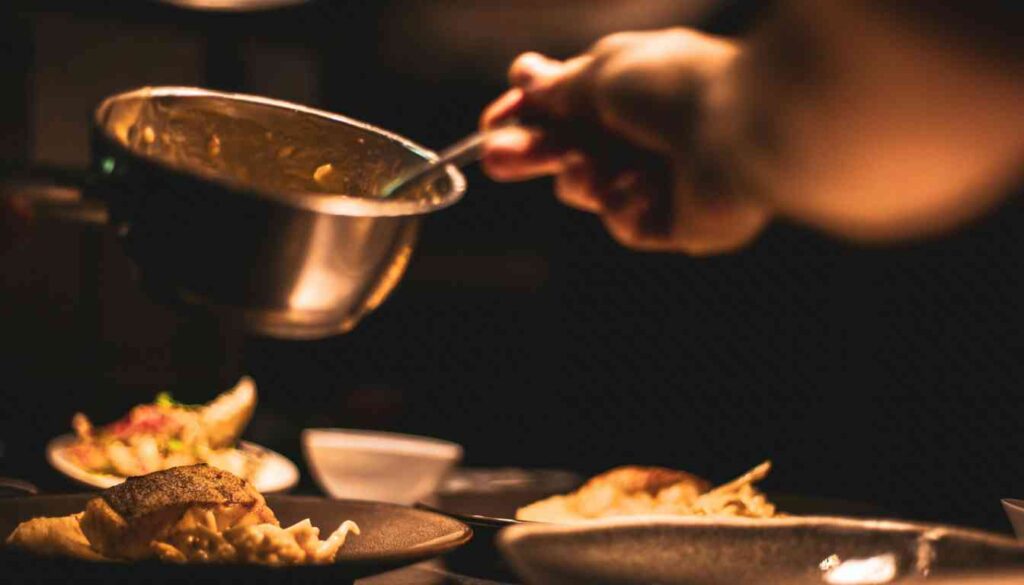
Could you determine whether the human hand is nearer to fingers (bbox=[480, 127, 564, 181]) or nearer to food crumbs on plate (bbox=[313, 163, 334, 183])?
fingers (bbox=[480, 127, 564, 181])

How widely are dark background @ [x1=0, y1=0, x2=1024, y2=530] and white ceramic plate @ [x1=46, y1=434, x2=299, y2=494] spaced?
51mm

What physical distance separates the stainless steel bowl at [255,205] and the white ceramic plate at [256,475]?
0.61 metres

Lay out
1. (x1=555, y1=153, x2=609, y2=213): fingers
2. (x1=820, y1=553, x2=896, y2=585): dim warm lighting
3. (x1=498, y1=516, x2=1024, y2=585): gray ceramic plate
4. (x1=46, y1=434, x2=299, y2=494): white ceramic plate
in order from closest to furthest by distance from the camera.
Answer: (x1=498, y1=516, x2=1024, y2=585): gray ceramic plate < (x1=820, y1=553, x2=896, y2=585): dim warm lighting < (x1=555, y1=153, x2=609, y2=213): fingers < (x1=46, y1=434, x2=299, y2=494): white ceramic plate

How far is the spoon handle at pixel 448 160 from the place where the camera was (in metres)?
1.28

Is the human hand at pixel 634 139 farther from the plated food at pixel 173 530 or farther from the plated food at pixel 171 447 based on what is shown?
the plated food at pixel 171 447

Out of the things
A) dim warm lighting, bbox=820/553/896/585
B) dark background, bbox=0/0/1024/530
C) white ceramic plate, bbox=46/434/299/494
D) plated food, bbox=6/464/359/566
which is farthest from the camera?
dark background, bbox=0/0/1024/530

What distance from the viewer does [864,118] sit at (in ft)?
3.55

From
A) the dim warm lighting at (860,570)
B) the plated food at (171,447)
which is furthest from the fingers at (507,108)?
the plated food at (171,447)

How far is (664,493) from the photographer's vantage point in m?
1.62

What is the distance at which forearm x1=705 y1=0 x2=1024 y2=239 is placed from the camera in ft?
3.36

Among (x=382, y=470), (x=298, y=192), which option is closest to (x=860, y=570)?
(x=298, y=192)

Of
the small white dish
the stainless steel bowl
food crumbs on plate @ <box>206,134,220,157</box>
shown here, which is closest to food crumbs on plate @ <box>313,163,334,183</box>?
the stainless steel bowl

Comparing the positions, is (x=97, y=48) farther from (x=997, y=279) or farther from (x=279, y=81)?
(x=997, y=279)

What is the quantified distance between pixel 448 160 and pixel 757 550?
1.76 ft
